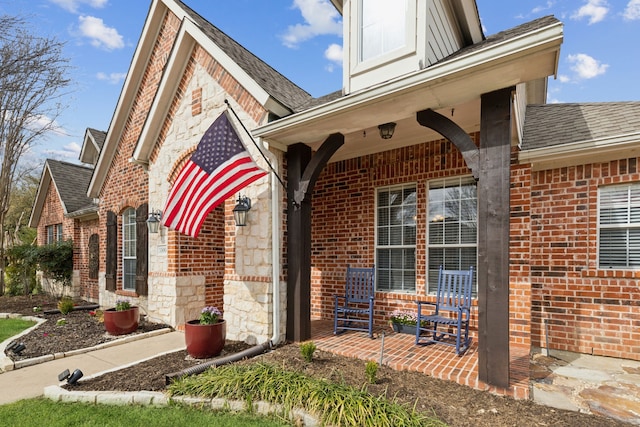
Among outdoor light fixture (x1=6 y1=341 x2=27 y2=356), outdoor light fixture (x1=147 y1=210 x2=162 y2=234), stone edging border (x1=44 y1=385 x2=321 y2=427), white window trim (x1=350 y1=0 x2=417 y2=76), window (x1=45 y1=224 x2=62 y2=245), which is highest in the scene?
white window trim (x1=350 y1=0 x2=417 y2=76)

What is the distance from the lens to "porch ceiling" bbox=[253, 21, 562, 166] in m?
3.06

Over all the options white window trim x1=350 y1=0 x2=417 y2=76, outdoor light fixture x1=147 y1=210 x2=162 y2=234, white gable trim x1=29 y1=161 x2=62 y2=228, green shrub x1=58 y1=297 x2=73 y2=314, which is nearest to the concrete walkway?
outdoor light fixture x1=147 y1=210 x2=162 y2=234

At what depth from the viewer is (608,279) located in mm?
4555

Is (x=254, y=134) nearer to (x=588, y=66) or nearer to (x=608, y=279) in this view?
(x=608, y=279)

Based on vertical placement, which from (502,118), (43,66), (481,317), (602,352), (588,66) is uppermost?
(588,66)

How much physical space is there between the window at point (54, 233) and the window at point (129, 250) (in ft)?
22.4

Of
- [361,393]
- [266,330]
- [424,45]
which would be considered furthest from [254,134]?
[361,393]

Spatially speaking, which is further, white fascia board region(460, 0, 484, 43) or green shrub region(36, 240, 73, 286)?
green shrub region(36, 240, 73, 286)

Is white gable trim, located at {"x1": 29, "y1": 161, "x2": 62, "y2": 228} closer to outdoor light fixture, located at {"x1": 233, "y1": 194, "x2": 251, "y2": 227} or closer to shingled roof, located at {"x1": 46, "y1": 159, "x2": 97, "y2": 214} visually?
shingled roof, located at {"x1": 46, "y1": 159, "x2": 97, "y2": 214}

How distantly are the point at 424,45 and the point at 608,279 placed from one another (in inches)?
161

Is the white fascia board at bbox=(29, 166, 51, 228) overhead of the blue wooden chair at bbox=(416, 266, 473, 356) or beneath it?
overhead

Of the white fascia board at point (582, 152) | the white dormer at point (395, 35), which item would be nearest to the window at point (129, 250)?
the white dormer at point (395, 35)

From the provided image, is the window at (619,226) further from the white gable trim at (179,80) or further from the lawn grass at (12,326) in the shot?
the lawn grass at (12,326)

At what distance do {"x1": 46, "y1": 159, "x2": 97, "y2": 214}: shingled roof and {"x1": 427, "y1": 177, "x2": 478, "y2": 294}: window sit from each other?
11874 mm
